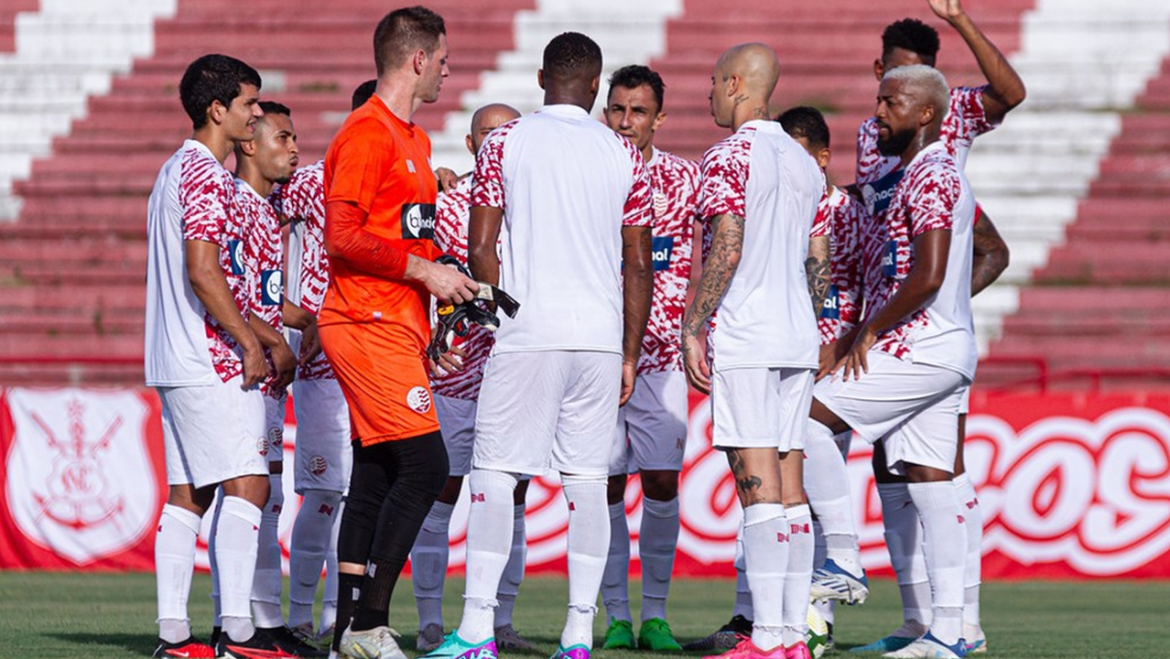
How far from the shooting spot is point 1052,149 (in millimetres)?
18594

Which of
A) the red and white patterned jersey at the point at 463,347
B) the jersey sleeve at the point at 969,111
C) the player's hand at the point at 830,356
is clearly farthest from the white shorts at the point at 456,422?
the jersey sleeve at the point at 969,111

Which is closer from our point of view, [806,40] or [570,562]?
[570,562]

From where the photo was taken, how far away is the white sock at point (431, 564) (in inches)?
301

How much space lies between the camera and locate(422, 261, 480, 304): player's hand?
20.6 ft

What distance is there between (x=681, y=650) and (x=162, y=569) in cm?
233

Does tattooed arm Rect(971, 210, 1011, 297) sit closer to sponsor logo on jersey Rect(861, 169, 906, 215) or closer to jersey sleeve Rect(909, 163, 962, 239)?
sponsor logo on jersey Rect(861, 169, 906, 215)

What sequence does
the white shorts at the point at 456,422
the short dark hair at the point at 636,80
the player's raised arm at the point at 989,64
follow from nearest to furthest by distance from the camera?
the white shorts at the point at 456,422 → the player's raised arm at the point at 989,64 → the short dark hair at the point at 636,80

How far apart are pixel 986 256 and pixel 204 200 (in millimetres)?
3830

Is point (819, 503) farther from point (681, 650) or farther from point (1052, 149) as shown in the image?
point (1052, 149)

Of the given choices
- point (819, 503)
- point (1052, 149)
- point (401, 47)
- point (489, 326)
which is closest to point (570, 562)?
point (489, 326)

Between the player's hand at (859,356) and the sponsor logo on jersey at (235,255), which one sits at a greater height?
the sponsor logo on jersey at (235,255)

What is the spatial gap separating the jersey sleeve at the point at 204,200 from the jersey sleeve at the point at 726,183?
1837mm

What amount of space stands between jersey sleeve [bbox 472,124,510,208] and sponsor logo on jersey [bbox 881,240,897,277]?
76.3 inches

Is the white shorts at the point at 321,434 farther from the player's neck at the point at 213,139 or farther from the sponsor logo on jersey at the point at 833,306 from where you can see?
the sponsor logo on jersey at the point at 833,306
